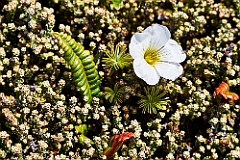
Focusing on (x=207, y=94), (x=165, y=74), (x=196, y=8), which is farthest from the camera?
(x=196, y=8)

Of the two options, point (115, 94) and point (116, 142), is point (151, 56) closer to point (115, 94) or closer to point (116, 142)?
point (115, 94)

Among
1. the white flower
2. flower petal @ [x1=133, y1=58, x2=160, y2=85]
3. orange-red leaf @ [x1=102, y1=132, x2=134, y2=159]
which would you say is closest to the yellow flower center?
the white flower

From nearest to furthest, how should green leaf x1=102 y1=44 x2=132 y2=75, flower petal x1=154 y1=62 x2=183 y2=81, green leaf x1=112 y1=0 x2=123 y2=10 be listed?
flower petal x1=154 y1=62 x2=183 y2=81 → green leaf x1=102 y1=44 x2=132 y2=75 → green leaf x1=112 y1=0 x2=123 y2=10

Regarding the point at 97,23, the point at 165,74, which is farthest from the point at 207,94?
the point at 97,23

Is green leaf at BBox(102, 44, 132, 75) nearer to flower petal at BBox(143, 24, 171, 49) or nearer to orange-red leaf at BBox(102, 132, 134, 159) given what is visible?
flower petal at BBox(143, 24, 171, 49)

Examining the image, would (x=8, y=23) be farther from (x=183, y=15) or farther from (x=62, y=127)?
(x=183, y=15)

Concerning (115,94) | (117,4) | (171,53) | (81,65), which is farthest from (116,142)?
(117,4)
